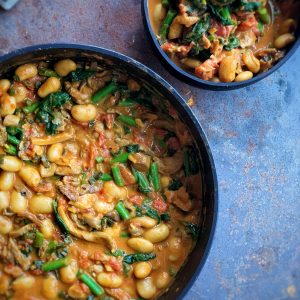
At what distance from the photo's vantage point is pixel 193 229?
2.33 m

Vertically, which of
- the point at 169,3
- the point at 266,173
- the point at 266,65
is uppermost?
the point at 169,3

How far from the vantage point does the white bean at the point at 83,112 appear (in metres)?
2.23

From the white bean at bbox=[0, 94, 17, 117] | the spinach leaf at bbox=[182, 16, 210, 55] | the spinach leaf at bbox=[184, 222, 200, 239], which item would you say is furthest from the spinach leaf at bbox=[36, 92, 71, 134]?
the spinach leaf at bbox=[184, 222, 200, 239]

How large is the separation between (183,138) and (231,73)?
355 millimetres

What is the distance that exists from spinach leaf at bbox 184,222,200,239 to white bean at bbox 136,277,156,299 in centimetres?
28

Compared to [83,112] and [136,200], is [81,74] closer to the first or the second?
[83,112]

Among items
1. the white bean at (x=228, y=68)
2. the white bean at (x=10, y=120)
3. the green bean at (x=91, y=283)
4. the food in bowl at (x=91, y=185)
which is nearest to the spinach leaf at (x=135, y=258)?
the food in bowl at (x=91, y=185)

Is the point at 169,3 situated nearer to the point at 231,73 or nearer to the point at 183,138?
the point at 231,73

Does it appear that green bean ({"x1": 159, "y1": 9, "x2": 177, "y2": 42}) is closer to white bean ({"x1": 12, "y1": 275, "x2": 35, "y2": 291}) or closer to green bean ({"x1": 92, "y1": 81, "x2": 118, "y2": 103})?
green bean ({"x1": 92, "y1": 81, "x2": 118, "y2": 103})

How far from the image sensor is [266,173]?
260cm

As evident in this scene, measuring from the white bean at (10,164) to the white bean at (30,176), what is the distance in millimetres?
27

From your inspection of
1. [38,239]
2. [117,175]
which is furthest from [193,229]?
[38,239]

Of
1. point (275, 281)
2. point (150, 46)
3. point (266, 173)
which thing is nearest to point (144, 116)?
point (150, 46)

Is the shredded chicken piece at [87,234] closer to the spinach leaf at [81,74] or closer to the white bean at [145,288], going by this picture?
the white bean at [145,288]
